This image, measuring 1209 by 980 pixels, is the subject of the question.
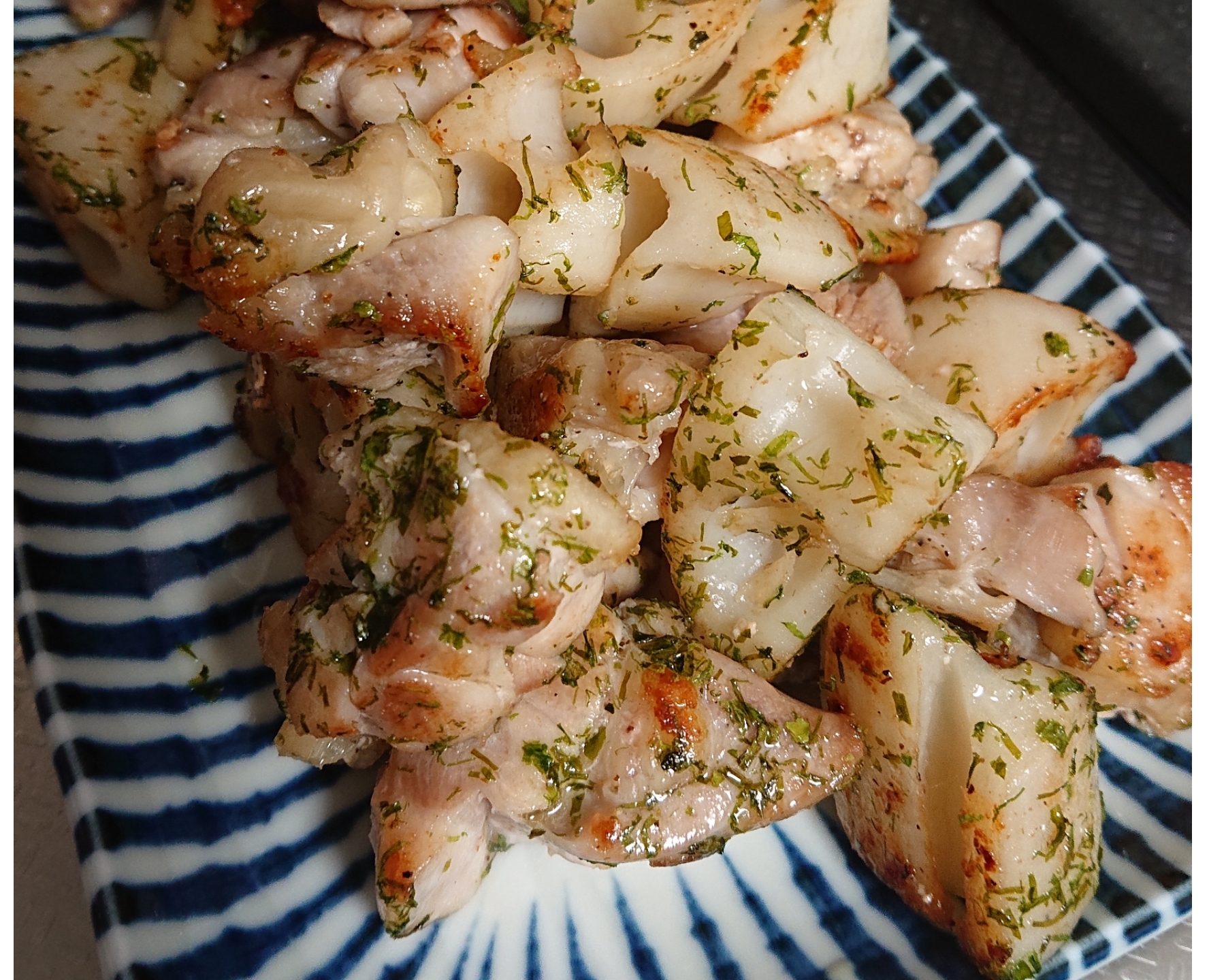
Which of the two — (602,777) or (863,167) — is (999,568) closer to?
(602,777)

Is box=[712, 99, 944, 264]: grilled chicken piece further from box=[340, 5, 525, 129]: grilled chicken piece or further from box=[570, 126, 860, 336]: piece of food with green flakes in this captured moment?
box=[340, 5, 525, 129]: grilled chicken piece

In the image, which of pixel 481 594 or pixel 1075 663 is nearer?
pixel 481 594

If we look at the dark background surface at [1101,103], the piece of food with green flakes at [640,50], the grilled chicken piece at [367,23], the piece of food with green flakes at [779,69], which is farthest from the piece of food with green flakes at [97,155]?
the dark background surface at [1101,103]

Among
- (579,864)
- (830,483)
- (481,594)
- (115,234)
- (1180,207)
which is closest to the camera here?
(481,594)

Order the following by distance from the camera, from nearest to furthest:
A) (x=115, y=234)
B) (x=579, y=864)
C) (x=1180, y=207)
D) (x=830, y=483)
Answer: (x=830, y=483) < (x=579, y=864) < (x=115, y=234) < (x=1180, y=207)
